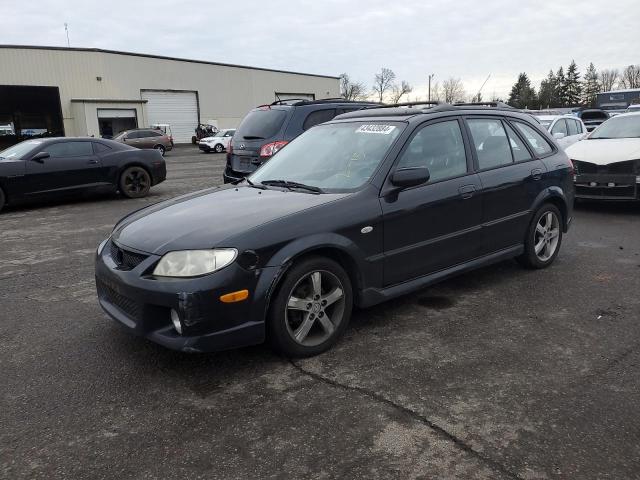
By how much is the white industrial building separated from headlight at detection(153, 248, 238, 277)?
3658 cm

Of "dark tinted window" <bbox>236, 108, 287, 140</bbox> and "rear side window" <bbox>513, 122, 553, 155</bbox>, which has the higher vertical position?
"dark tinted window" <bbox>236, 108, 287, 140</bbox>

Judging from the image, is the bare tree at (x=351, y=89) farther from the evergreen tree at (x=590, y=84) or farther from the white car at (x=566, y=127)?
the white car at (x=566, y=127)

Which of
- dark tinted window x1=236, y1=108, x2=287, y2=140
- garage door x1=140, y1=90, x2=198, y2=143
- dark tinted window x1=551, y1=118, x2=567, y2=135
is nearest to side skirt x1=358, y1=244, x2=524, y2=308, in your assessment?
dark tinted window x1=236, y1=108, x2=287, y2=140

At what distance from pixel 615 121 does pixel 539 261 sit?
6.05 m

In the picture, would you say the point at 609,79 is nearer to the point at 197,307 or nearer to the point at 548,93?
the point at 548,93

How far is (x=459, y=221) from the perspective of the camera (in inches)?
173

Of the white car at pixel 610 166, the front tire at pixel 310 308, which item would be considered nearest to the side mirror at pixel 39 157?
the front tire at pixel 310 308

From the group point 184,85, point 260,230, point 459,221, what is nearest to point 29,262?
point 260,230

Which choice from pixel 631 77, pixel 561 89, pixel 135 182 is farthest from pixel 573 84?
pixel 135 182

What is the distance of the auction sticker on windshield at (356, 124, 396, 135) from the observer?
4.27 meters

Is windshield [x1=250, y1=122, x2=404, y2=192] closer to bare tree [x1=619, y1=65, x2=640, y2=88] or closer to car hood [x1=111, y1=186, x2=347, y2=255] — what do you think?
car hood [x1=111, y1=186, x2=347, y2=255]

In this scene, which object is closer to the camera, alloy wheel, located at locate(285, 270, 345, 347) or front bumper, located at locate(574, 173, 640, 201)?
alloy wheel, located at locate(285, 270, 345, 347)

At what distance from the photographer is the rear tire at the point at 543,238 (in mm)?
5234

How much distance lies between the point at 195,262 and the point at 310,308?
2.73ft
